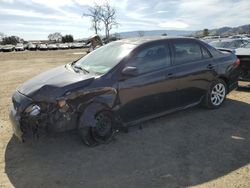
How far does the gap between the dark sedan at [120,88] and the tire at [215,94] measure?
2 centimetres

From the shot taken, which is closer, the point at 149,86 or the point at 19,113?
the point at 19,113

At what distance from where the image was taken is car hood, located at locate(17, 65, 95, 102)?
4.67m

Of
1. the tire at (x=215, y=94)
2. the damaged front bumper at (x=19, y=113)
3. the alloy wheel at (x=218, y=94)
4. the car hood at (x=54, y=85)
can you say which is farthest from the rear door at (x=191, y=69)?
the damaged front bumper at (x=19, y=113)

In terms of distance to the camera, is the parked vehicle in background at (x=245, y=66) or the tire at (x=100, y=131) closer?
the tire at (x=100, y=131)

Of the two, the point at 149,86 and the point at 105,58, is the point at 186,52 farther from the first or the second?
the point at 105,58

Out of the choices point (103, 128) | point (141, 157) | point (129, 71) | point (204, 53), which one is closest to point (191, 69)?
point (204, 53)

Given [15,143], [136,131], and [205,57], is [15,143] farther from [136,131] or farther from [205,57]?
[205,57]

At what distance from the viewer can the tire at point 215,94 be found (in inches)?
262

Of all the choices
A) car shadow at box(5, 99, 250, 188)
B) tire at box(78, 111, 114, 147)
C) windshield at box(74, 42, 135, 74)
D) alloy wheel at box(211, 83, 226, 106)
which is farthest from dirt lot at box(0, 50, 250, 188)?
windshield at box(74, 42, 135, 74)

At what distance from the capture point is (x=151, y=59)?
562cm

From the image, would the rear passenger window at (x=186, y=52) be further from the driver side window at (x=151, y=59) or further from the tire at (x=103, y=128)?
the tire at (x=103, y=128)

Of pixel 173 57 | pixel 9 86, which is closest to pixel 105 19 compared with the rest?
pixel 9 86

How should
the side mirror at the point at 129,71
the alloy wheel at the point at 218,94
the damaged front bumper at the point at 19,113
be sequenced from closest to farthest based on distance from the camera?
Result: the damaged front bumper at the point at 19,113, the side mirror at the point at 129,71, the alloy wheel at the point at 218,94

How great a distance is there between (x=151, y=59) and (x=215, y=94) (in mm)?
1964
